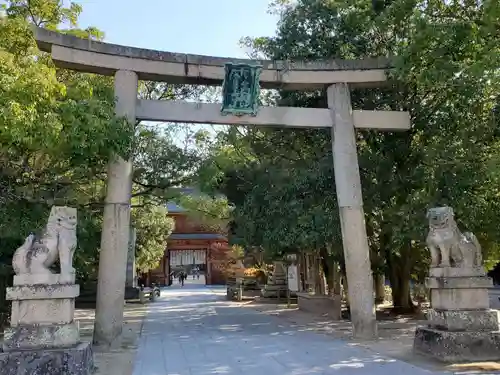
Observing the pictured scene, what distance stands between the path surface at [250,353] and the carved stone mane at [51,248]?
6.70 ft

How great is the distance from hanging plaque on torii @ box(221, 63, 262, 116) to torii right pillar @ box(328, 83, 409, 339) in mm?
1858

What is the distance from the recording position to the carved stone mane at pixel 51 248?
7.07 m

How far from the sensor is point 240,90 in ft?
34.8

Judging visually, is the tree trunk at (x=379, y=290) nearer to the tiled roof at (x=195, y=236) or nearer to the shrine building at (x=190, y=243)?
the shrine building at (x=190, y=243)

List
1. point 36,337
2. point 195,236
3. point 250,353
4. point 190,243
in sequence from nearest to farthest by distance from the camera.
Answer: point 36,337 → point 250,353 → point 195,236 → point 190,243

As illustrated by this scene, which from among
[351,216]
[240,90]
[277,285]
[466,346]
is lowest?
[466,346]

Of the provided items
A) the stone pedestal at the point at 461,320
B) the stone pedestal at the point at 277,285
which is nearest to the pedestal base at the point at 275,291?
the stone pedestal at the point at 277,285

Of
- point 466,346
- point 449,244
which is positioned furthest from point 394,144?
point 466,346

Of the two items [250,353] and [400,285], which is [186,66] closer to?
[250,353]

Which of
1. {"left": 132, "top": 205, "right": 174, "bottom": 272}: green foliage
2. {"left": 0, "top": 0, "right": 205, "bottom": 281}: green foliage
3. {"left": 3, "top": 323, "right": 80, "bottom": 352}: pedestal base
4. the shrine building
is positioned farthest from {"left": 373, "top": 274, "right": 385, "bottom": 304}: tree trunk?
the shrine building

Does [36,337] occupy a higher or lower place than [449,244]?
lower

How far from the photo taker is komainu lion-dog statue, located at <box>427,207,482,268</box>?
7.92 meters

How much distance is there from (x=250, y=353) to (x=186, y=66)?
6004 millimetres

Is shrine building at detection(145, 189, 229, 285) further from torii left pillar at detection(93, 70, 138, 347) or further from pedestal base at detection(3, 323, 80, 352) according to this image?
pedestal base at detection(3, 323, 80, 352)
